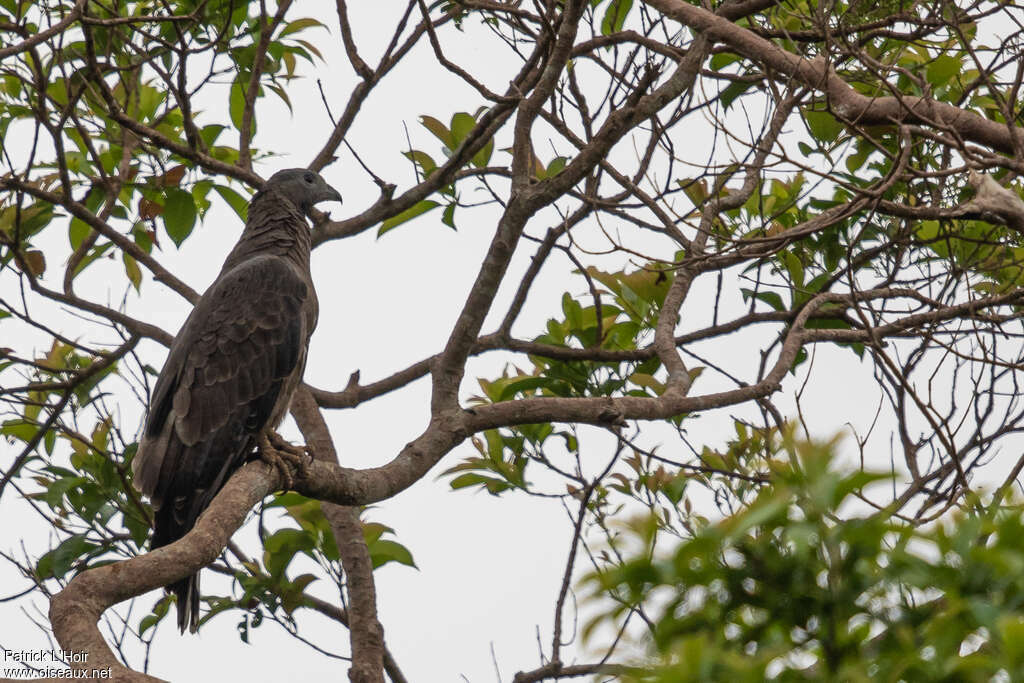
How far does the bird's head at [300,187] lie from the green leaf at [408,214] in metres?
0.77

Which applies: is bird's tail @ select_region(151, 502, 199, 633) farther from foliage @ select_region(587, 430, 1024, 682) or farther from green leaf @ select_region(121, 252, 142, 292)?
foliage @ select_region(587, 430, 1024, 682)

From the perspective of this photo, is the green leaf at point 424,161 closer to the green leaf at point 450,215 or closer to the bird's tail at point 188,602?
the green leaf at point 450,215

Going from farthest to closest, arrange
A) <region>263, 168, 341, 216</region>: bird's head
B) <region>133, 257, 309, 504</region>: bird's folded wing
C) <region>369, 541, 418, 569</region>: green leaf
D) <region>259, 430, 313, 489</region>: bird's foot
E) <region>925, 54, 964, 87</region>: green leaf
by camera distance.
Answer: <region>263, 168, 341, 216</region>: bird's head < <region>369, 541, 418, 569</region>: green leaf < <region>133, 257, 309, 504</region>: bird's folded wing < <region>925, 54, 964, 87</region>: green leaf < <region>259, 430, 313, 489</region>: bird's foot

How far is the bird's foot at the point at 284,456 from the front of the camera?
3.67 meters

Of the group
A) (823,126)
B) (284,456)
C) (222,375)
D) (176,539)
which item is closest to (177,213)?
(222,375)

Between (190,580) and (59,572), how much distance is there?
1.88ft

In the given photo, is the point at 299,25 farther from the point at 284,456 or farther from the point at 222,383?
the point at 284,456

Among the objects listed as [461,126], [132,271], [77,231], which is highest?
[132,271]

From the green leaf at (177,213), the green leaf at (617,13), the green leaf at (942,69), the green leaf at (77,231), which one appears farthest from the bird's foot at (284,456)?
the green leaf at (942,69)

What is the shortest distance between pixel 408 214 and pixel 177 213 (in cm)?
106

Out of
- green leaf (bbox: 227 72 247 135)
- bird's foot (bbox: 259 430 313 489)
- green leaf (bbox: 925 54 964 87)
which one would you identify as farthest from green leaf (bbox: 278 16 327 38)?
green leaf (bbox: 925 54 964 87)

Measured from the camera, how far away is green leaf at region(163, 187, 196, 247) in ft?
16.3

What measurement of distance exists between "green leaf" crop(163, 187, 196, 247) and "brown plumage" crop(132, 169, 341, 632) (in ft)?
0.99

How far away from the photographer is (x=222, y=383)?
187 inches
